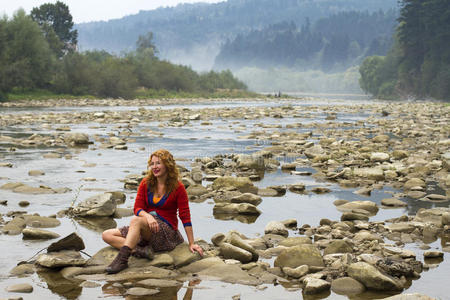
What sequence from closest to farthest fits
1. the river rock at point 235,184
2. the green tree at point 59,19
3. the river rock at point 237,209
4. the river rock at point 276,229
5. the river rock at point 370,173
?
the river rock at point 276,229 → the river rock at point 237,209 → the river rock at point 235,184 → the river rock at point 370,173 → the green tree at point 59,19

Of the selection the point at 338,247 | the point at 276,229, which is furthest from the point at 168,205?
the point at 338,247

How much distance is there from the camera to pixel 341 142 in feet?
57.6

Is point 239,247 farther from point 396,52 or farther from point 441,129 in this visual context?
point 396,52

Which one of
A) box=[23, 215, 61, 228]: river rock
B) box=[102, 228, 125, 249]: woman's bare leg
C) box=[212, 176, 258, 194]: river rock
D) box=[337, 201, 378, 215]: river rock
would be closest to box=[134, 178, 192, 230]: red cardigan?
box=[102, 228, 125, 249]: woman's bare leg

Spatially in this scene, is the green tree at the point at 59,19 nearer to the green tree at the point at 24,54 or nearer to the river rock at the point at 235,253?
the green tree at the point at 24,54

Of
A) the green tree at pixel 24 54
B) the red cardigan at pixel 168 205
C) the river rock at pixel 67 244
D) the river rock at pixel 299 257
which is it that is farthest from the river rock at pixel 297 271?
the green tree at pixel 24 54

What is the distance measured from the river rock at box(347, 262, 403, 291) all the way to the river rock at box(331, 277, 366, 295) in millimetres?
68

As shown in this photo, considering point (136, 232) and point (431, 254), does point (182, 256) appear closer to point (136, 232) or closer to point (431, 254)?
point (136, 232)

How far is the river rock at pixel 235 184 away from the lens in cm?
1038

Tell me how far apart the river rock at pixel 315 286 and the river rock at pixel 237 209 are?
132 inches

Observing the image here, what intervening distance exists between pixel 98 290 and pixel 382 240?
354cm

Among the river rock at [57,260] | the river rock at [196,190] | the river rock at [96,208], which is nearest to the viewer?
the river rock at [57,260]

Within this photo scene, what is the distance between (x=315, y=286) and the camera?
17.5 feet

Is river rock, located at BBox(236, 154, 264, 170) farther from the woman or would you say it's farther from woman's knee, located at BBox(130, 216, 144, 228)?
woman's knee, located at BBox(130, 216, 144, 228)
